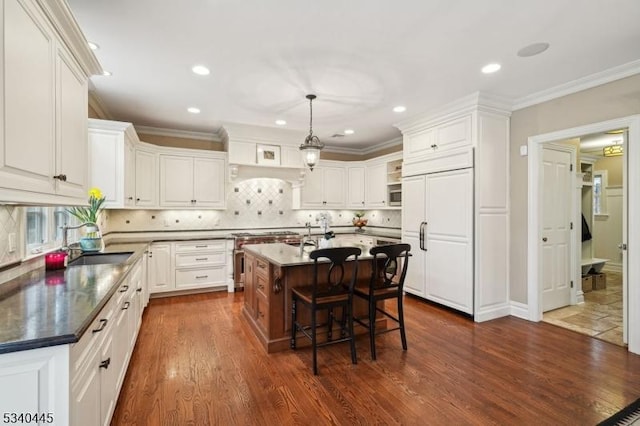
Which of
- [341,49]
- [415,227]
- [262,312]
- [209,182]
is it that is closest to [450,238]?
[415,227]

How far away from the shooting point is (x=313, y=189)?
6359mm

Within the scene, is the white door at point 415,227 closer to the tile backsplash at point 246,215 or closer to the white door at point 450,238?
the white door at point 450,238

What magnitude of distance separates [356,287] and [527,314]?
2385mm

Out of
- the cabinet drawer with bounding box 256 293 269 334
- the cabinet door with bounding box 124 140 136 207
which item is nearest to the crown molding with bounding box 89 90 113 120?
the cabinet door with bounding box 124 140 136 207

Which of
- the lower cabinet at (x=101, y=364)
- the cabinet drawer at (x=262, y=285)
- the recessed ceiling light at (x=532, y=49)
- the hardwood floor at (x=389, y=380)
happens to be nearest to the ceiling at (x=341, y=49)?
the recessed ceiling light at (x=532, y=49)

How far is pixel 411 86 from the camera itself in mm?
3527

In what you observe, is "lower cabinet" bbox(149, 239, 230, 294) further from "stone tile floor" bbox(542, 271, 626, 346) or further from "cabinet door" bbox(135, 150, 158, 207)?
"stone tile floor" bbox(542, 271, 626, 346)

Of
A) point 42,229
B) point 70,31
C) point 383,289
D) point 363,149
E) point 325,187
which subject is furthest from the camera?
point 363,149

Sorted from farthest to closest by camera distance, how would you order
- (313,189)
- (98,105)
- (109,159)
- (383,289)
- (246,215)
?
(313,189) < (246,215) < (98,105) < (109,159) < (383,289)

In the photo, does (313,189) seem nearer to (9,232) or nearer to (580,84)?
(580,84)

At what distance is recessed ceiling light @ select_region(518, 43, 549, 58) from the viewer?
264 centimetres

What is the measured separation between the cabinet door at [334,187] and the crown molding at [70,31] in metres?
4.59

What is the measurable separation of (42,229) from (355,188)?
5.11m

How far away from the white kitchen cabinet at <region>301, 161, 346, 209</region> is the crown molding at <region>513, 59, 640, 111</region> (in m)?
3.41
